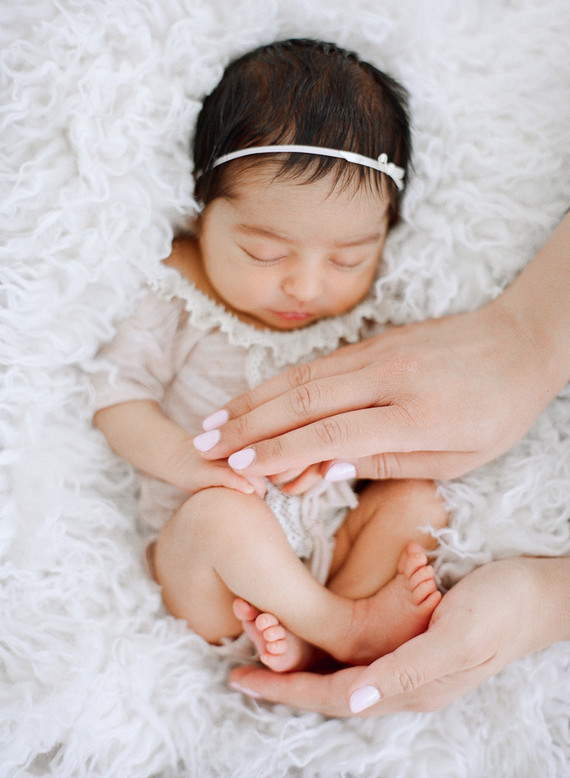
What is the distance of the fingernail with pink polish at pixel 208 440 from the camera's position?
1.05 meters

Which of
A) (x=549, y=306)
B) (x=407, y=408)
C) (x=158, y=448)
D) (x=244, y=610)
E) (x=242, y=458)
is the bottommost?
(x=244, y=610)

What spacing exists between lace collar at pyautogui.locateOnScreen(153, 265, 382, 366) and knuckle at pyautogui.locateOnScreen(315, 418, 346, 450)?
0.29 metres

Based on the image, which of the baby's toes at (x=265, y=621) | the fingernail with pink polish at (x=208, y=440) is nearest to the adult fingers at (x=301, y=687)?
the baby's toes at (x=265, y=621)

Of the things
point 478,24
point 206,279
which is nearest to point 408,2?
point 478,24

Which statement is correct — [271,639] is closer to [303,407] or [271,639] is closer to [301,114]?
[303,407]

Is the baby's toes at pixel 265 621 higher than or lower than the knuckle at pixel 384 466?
lower

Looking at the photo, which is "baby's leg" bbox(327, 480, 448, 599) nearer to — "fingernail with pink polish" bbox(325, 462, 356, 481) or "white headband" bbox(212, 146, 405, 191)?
"fingernail with pink polish" bbox(325, 462, 356, 481)

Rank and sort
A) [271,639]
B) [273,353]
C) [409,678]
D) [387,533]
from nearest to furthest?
[409,678]
[271,639]
[387,533]
[273,353]

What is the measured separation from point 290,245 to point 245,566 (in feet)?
1.69

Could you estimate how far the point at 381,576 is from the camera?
1123 mm

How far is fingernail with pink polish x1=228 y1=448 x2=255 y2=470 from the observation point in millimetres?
1021

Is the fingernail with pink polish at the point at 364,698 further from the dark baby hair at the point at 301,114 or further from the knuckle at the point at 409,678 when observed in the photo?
the dark baby hair at the point at 301,114

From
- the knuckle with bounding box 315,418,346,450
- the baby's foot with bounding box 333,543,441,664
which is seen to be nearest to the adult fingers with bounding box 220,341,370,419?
the knuckle with bounding box 315,418,346,450

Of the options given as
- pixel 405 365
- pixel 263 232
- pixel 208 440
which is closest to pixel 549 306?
pixel 405 365
